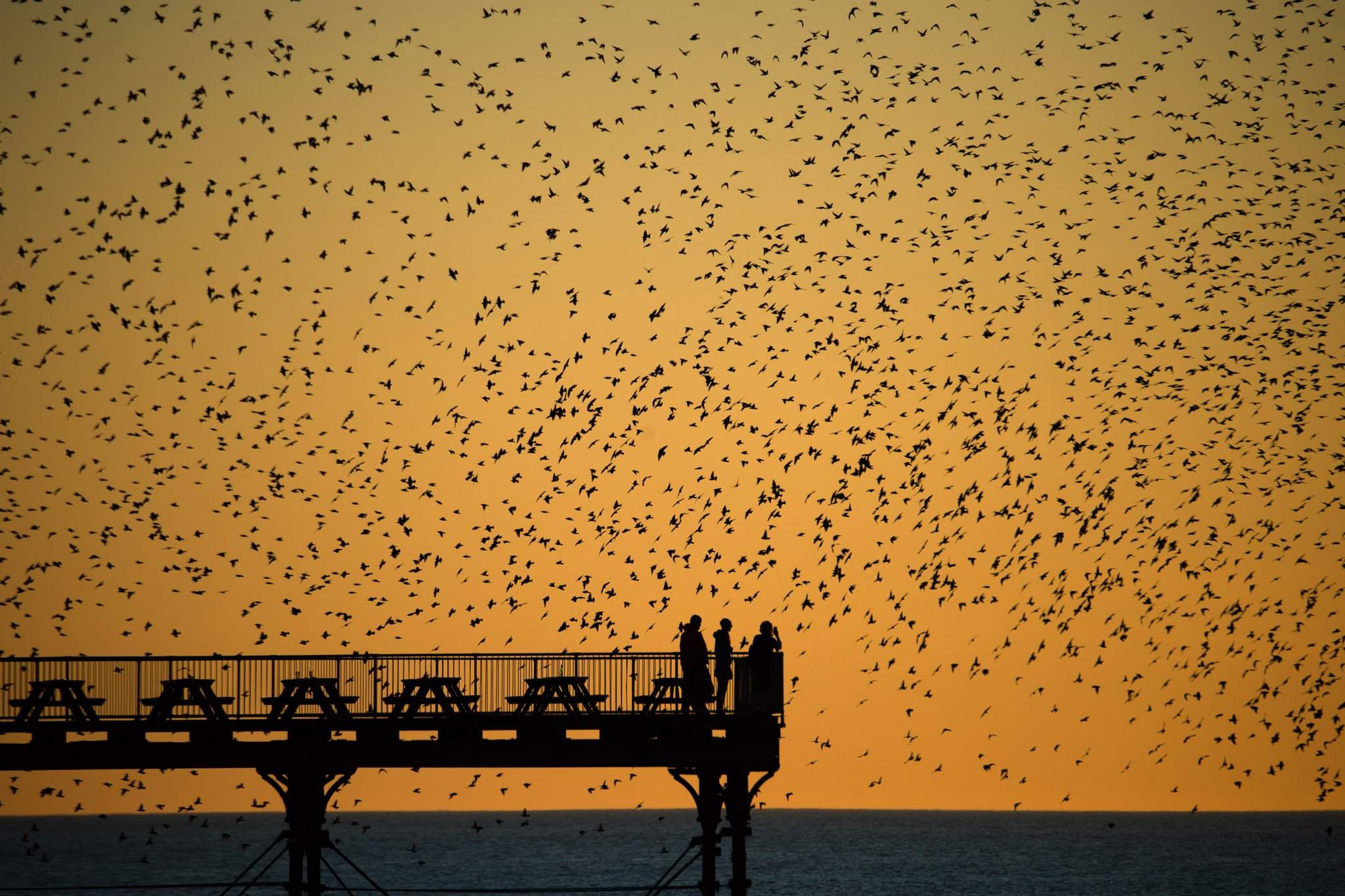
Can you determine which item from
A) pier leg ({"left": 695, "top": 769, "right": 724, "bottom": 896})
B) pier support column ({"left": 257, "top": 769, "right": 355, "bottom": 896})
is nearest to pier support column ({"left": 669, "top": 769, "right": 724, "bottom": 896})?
pier leg ({"left": 695, "top": 769, "right": 724, "bottom": 896})

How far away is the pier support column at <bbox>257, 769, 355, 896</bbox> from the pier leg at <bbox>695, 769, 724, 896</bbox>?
7159mm

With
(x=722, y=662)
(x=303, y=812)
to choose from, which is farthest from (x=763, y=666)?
(x=303, y=812)

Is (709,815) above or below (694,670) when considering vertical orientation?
below

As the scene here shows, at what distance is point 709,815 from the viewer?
41.3 metres

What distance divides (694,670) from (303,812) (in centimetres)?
834

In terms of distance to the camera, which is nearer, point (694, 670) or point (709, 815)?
point (694, 670)

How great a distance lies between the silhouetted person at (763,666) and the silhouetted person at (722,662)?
1.30 feet

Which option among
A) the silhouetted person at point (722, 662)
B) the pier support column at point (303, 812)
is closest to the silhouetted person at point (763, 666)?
the silhouetted person at point (722, 662)

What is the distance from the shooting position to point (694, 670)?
3856 cm

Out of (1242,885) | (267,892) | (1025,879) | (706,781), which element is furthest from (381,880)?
(706,781)

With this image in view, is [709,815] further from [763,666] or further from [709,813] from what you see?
[763,666]

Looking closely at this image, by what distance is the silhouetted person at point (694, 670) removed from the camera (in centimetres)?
3812

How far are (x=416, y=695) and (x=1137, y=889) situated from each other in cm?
11781

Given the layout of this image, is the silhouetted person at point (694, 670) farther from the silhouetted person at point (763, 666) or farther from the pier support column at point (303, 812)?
the pier support column at point (303, 812)
